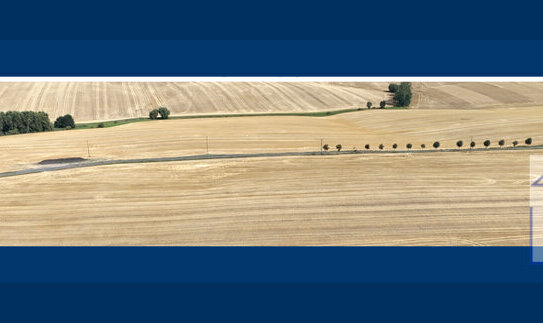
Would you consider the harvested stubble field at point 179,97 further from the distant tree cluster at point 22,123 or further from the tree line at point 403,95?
the distant tree cluster at point 22,123

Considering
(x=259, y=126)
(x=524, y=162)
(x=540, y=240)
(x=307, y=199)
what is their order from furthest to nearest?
(x=259, y=126)
(x=524, y=162)
(x=307, y=199)
(x=540, y=240)

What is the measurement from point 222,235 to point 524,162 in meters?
27.2

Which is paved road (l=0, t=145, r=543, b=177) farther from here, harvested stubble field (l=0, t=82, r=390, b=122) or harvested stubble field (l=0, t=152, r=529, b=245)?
harvested stubble field (l=0, t=82, r=390, b=122)

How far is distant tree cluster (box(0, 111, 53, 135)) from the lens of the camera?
4662 cm

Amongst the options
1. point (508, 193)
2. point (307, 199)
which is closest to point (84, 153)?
point (307, 199)

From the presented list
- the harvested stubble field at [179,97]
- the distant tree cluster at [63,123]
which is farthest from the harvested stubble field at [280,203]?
the harvested stubble field at [179,97]

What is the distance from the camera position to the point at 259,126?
48.2 metres

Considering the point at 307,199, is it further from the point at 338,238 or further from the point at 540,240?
the point at 540,240

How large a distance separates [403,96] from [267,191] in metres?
37.2

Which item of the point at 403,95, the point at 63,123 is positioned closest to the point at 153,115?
the point at 63,123

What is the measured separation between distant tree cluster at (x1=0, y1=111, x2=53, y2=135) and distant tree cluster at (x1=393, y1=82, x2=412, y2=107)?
46.6m

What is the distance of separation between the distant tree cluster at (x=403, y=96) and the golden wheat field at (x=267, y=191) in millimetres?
14869

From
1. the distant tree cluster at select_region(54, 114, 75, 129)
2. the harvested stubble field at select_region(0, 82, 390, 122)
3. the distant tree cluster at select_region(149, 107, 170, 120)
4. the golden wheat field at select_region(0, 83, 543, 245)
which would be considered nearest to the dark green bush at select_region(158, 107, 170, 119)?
the distant tree cluster at select_region(149, 107, 170, 120)

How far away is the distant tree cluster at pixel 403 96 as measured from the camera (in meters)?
60.1
